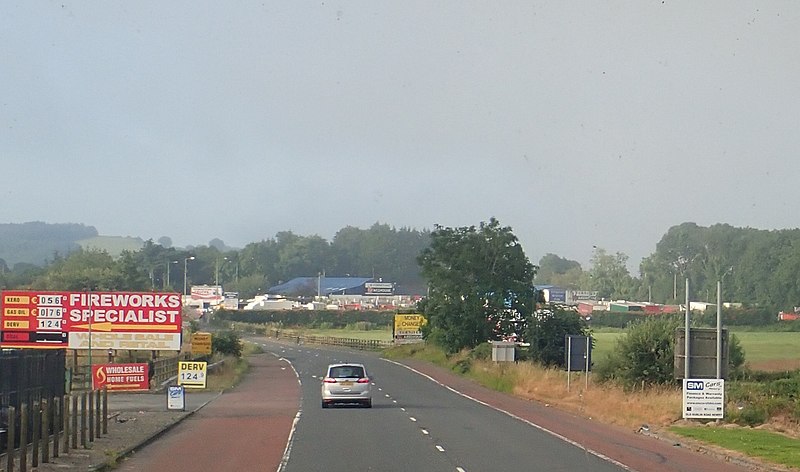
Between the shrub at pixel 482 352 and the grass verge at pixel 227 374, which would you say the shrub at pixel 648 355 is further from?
the shrub at pixel 482 352

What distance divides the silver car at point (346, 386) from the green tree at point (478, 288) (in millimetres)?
37590

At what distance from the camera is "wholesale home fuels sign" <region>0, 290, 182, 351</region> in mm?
53625

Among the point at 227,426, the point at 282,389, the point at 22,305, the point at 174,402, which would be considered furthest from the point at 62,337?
the point at 227,426

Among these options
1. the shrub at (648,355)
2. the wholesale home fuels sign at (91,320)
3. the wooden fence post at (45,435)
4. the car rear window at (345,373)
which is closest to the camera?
the wooden fence post at (45,435)

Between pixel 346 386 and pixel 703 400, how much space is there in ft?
43.0

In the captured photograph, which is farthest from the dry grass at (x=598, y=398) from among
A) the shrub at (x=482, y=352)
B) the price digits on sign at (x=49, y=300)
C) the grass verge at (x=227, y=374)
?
the price digits on sign at (x=49, y=300)

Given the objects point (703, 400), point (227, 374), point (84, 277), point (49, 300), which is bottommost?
point (227, 374)

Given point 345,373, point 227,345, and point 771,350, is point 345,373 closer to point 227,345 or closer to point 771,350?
point 227,345

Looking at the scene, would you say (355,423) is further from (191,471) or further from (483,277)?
(483,277)

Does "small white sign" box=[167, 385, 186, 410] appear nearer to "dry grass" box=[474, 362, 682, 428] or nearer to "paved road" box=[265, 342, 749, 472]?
"paved road" box=[265, 342, 749, 472]

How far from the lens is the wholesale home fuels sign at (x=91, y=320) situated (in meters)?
53.6

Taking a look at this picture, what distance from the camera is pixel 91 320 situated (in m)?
53.9

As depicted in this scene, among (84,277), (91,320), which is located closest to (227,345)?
(84,277)

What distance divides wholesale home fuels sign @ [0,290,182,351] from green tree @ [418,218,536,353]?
27.5 meters
